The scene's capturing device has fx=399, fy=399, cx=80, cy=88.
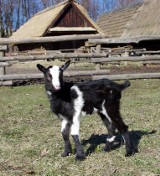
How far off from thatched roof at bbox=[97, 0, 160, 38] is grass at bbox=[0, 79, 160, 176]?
51.2ft

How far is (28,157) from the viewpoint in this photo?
5.23 metres

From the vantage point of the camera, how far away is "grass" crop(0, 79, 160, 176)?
4.66 meters

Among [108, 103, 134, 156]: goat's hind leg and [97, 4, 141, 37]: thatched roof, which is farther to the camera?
[97, 4, 141, 37]: thatched roof

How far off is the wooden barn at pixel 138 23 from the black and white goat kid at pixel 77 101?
16.0 metres

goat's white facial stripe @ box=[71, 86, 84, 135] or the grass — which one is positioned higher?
goat's white facial stripe @ box=[71, 86, 84, 135]

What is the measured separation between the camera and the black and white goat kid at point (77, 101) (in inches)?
195

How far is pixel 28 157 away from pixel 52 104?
793 millimetres

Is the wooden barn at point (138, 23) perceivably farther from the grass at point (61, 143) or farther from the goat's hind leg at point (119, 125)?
the goat's hind leg at point (119, 125)

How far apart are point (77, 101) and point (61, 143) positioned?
1.11 metres

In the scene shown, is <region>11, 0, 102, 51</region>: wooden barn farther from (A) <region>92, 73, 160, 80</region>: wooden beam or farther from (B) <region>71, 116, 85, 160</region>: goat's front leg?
(B) <region>71, 116, 85, 160</region>: goat's front leg

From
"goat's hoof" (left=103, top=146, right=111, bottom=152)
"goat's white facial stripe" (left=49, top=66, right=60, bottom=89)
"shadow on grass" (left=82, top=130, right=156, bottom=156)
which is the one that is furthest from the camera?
"shadow on grass" (left=82, top=130, right=156, bottom=156)

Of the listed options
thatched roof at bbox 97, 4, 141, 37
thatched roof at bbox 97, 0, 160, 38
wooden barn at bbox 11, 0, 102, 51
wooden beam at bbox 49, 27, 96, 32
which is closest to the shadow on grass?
thatched roof at bbox 97, 0, 160, 38

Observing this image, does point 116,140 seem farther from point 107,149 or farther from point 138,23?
point 138,23

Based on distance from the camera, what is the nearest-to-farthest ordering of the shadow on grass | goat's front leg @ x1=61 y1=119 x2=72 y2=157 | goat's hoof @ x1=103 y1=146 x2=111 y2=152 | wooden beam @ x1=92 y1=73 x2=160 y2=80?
1. goat's front leg @ x1=61 y1=119 x2=72 y2=157
2. goat's hoof @ x1=103 y1=146 x2=111 y2=152
3. the shadow on grass
4. wooden beam @ x1=92 y1=73 x2=160 y2=80
